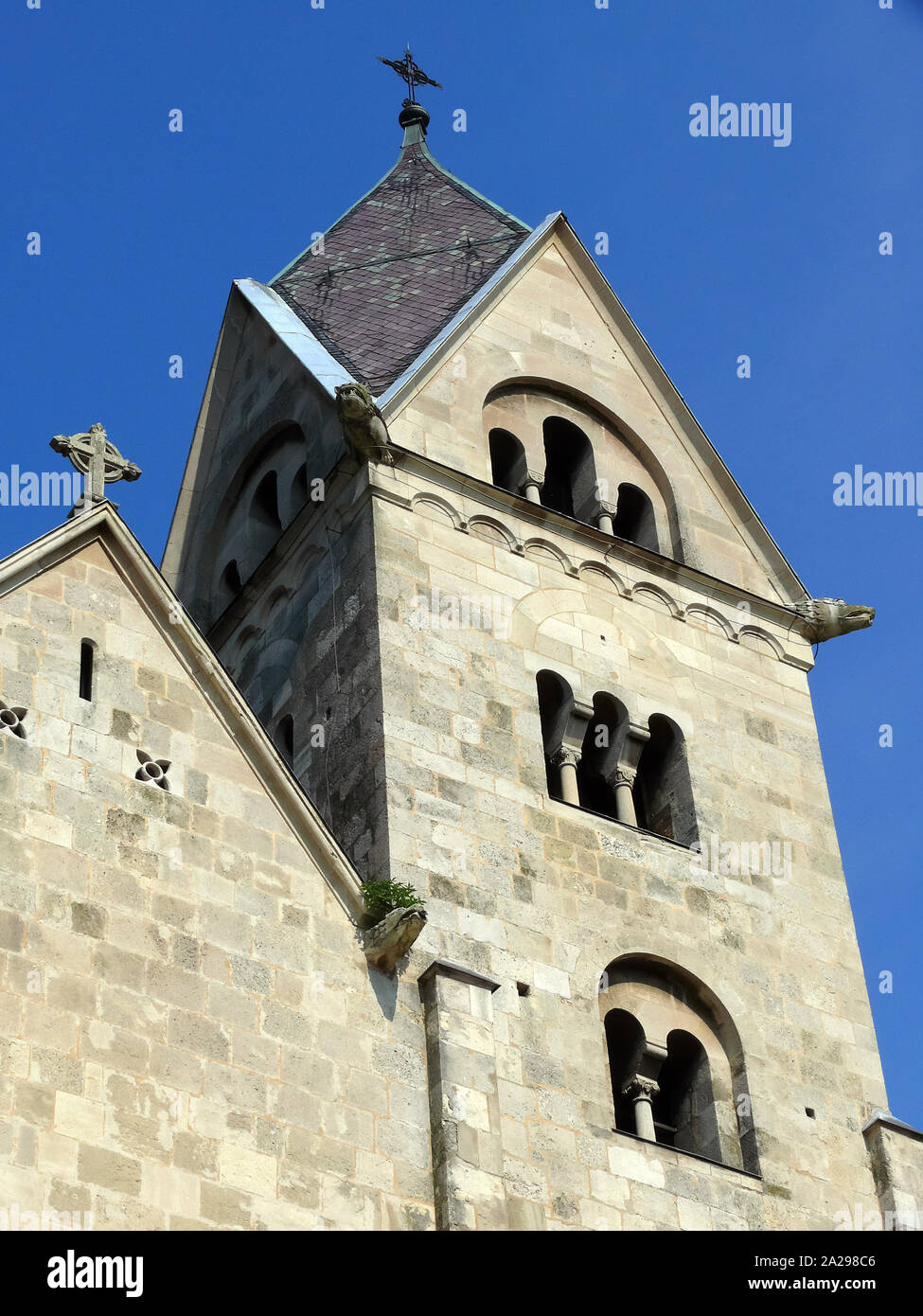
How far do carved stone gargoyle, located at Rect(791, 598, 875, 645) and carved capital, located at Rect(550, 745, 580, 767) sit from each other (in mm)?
4583

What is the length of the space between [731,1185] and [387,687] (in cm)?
565

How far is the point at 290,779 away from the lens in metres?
23.3

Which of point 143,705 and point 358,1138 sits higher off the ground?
point 143,705

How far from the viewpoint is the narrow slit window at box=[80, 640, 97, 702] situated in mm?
22609

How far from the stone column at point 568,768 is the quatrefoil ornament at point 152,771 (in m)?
5.14

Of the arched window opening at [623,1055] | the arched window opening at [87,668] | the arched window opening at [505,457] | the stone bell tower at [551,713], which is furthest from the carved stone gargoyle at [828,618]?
the arched window opening at [87,668]

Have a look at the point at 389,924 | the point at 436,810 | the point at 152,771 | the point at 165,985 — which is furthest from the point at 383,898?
the point at 165,985

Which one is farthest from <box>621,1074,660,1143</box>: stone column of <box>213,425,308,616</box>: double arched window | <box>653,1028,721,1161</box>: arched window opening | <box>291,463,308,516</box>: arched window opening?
<box>291,463,308,516</box>: arched window opening

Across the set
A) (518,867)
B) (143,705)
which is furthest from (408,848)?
(143,705)

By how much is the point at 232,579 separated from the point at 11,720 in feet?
31.0

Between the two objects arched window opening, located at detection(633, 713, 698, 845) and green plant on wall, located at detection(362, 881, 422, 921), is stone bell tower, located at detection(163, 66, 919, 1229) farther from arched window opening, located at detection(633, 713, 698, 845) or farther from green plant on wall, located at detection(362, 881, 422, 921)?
green plant on wall, located at detection(362, 881, 422, 921)

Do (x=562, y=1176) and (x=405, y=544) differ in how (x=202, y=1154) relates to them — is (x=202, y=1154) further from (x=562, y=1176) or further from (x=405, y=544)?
(x=405, y=544)

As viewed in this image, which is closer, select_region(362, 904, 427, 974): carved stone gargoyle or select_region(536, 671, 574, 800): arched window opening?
select_region(362, 904, 427, 974): carved stone gargoyle

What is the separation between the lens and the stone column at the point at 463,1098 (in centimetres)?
2167
